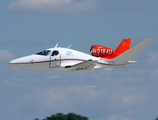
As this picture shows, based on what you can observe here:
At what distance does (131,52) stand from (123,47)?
3.51 metres

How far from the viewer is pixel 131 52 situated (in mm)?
51219

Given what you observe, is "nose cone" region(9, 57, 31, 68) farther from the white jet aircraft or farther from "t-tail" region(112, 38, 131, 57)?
"t-tail" region(112, 38, 131, 57)

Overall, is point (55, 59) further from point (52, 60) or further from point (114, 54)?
point (114, 54)

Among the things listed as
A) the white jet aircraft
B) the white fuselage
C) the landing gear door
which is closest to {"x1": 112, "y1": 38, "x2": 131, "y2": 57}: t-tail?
the white jet aircraft

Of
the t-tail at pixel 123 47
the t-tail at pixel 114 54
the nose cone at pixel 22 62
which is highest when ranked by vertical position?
the t-tail at pixel 123 47

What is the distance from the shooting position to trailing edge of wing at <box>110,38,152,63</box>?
1959 inches

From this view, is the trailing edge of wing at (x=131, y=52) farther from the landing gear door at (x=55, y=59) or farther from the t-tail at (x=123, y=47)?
the landing gear door at (x=55, y=59)

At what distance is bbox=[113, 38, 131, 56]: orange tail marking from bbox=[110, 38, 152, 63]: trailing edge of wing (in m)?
1.58

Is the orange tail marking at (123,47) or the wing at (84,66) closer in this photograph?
the wing at (84,66)

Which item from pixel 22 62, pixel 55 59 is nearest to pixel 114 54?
pixel 55 59

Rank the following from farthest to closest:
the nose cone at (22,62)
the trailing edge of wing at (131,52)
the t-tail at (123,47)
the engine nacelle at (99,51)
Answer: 1. the t-tail at (123,47)
2. the engine nacelle at (99,51)
3. the nose cone at (22,62)
4. the trailing edge of wing at (131,52)

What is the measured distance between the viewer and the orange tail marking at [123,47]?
5384 cm

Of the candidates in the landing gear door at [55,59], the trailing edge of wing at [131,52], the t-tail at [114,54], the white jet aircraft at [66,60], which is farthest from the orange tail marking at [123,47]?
the landing gear door at [55,59]

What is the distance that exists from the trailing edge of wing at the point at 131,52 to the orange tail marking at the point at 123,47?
1576mm
